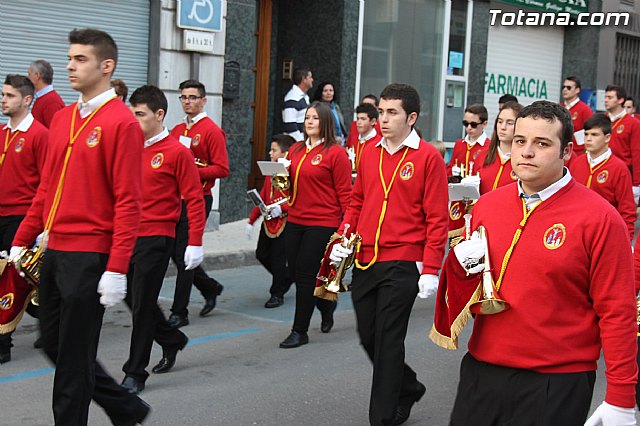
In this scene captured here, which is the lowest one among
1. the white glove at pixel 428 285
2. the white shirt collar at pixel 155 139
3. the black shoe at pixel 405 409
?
the black shoe at pixel 405 409

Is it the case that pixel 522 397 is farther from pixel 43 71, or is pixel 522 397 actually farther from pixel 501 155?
pixel 43 71

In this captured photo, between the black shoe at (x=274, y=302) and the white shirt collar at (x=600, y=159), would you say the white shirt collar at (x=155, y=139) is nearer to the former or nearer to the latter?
the black shoe at (x=274, y=302)

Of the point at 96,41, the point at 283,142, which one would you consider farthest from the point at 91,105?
the point at 283,142

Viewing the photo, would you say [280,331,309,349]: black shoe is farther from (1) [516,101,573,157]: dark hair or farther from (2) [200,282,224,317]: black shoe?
(1) [516,101,573,157]: dark hair

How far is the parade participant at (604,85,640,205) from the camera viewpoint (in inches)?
512

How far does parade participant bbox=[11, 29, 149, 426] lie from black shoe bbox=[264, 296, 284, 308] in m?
4.46

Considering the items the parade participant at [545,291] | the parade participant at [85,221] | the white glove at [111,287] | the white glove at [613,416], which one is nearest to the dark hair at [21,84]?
the parade participant at [85,221]

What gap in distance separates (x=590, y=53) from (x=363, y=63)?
7405mm

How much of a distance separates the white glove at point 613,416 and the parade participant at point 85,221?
2158 mm

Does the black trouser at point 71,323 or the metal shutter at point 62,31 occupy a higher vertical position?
the metal shutter at point 62,31

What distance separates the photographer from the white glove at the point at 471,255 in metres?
3.50

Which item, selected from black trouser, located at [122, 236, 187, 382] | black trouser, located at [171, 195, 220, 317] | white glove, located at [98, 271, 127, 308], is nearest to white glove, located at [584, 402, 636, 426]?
white glove, located at [98, 271, 127, 308]

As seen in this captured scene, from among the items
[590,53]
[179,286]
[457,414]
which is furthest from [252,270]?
[590,53]

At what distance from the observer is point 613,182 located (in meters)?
7.83
